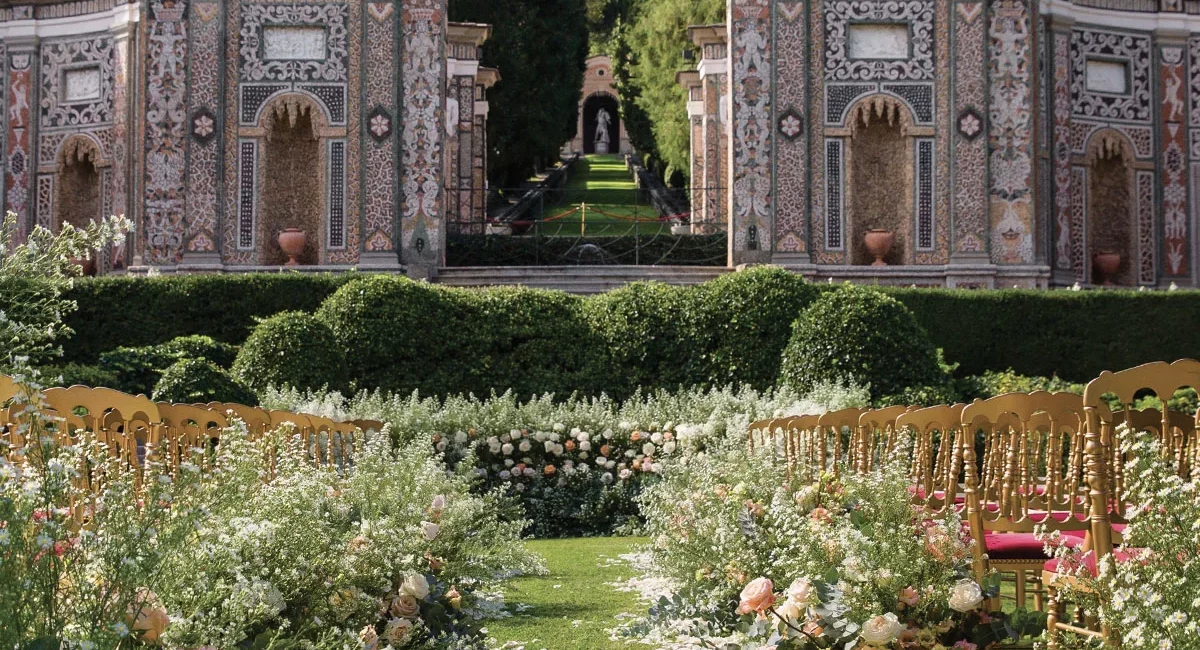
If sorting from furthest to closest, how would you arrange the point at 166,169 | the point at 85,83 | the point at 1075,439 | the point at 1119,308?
the point at 85,83 → the point at 166,169 → the point at 1119,308 → the point at 1075,439

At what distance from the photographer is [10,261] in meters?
9.14

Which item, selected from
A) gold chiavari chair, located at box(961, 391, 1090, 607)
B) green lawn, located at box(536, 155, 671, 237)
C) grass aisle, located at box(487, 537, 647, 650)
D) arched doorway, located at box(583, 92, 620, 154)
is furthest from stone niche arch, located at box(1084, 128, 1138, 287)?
arched doorway, located at box(583, 92, 620, 154)

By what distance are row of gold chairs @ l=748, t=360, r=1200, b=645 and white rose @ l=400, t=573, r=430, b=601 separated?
75.1 inches

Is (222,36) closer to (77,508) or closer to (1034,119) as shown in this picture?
(1034,119)

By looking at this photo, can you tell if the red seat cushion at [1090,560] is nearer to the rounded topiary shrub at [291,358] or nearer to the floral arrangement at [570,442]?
the floral arrangement at [570,442]

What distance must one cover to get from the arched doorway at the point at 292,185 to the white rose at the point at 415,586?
18745 mm

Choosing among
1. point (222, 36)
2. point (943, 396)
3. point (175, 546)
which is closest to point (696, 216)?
point (222, 36)

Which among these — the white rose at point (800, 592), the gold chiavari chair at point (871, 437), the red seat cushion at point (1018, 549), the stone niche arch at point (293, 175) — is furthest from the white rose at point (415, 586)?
the stone niche arch at point (293, 175)

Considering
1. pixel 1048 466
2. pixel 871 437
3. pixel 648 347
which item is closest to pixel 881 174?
pixel 648 347

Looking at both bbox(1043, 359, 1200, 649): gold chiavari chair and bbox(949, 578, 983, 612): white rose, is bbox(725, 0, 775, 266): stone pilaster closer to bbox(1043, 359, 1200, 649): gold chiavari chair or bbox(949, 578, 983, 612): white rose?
bbox(1043, 359, 1200, 649): gold chiavari chair

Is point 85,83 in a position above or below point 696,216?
above

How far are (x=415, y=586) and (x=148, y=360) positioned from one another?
34.3ft

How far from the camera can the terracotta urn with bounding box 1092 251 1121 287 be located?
2578 centimetres

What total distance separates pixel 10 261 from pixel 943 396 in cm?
828
